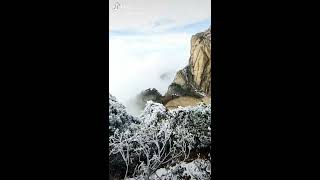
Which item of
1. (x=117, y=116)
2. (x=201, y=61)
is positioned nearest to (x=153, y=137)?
(x=117, y=116)

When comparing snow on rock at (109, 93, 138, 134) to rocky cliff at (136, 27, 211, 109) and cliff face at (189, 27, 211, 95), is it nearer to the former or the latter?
rocky cliff at (136, 27, 211, 109)

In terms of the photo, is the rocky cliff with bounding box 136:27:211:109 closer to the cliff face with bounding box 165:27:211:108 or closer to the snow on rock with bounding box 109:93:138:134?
the cliff face with bounding box 165:27:211:108

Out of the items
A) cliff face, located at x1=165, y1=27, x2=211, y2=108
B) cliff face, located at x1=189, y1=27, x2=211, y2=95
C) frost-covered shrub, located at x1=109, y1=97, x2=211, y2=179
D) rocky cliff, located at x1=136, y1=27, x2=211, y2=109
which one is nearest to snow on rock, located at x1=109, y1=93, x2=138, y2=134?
frost-covered shrub, located at x1=109, y1=97, x2=211, y2=179

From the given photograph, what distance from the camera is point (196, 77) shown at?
2.93 metres

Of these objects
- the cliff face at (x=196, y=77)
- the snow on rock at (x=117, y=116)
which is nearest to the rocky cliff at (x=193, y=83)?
the cliff face at (x=196, y=77)

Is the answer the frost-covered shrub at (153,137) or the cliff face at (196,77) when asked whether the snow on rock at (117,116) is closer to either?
the frost-covered shrub at (153,137)

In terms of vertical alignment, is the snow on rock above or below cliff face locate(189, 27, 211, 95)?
below

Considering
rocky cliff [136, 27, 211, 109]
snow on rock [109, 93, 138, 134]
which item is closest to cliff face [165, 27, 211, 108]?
rocky cliff [136, 27, 211, 109]

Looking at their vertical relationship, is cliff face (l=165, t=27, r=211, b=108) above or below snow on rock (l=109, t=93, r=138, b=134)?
above

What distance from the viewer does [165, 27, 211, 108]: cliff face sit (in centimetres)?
288

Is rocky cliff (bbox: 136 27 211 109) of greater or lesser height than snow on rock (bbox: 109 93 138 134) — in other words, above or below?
above
